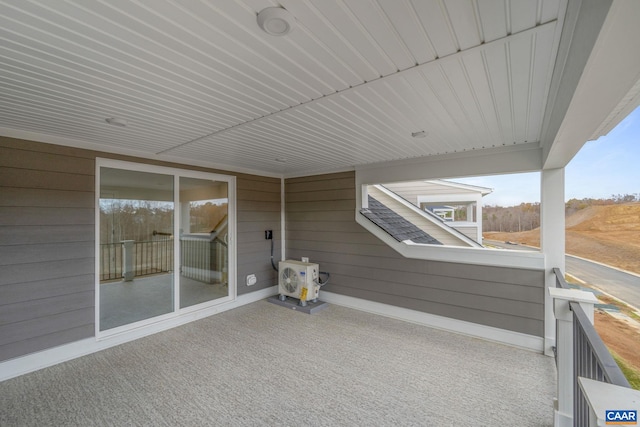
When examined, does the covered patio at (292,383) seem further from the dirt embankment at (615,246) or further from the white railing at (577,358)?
the dirt embankment at (615,246)

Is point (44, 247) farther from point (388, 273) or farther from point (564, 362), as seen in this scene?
point (564, 362)

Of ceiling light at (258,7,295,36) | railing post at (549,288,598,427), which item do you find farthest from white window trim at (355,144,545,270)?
ceiling light at (258,7,295,36)

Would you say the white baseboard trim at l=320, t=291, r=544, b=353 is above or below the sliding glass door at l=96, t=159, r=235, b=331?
below

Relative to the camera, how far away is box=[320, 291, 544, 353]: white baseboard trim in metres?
2.95

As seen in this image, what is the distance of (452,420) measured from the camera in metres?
1.93

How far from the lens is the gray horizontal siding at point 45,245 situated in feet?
8.00

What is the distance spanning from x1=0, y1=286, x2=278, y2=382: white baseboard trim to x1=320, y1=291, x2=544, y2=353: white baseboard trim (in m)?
2.15

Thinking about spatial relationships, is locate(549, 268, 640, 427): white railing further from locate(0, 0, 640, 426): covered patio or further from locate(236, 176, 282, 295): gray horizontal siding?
locate(236, 176, 282, 295): gray horizontal siding

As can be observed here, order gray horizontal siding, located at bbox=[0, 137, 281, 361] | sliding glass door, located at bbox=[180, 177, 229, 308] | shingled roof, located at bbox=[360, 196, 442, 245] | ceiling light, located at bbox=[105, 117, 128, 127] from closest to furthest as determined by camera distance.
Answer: ceiling light, located at bbox=[105, 117, 128, 127], gray horizontal siding, located at bbox=[0, 137, 281, 361], sliding glass door, located at bbox=[180, 177, 229, 308], shingled roof, located at bbox=[360, 196, 442, 245]

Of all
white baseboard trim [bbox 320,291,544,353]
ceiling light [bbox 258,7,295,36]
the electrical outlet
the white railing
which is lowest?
white baseboard trim [bbox 320,291,544,353]

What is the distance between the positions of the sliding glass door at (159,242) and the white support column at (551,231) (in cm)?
423

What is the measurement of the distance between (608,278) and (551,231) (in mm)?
907

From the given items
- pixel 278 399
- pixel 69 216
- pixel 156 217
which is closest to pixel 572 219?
pixel 278 399

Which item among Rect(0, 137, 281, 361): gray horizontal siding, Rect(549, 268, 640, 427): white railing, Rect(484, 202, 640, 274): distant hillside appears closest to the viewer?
Answer: Rect(549, 268, 640, 427): white railing
